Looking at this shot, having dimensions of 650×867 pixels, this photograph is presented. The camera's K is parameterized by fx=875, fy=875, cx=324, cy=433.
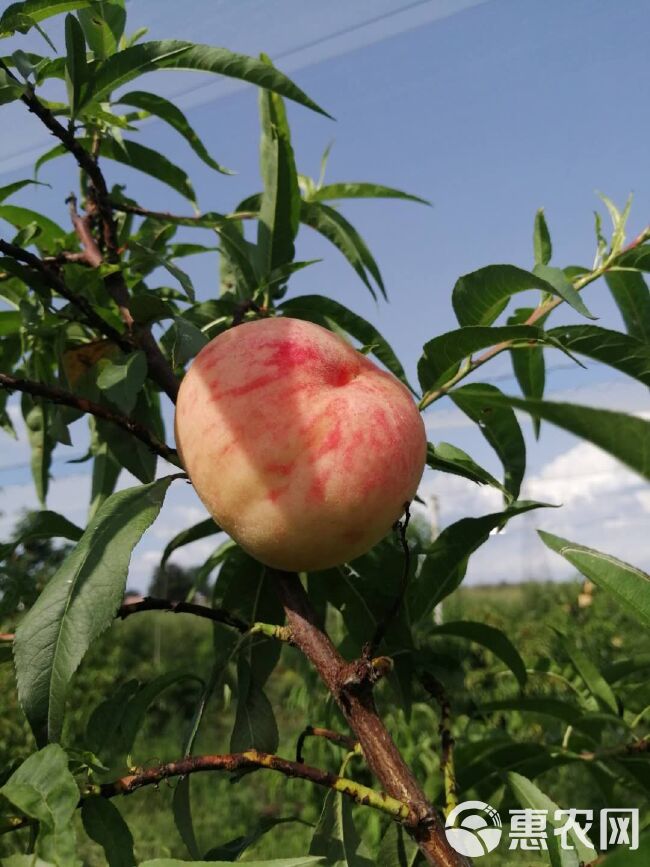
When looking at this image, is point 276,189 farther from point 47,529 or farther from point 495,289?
point 47,529

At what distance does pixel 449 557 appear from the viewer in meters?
0.66

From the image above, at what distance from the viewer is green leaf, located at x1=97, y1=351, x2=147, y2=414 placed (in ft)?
1.95

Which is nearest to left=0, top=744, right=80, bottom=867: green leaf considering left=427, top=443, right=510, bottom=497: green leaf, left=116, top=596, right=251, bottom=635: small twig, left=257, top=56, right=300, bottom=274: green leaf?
left=116, top=596, right=251, bottom=635: small twig

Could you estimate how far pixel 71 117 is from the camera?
647 mm

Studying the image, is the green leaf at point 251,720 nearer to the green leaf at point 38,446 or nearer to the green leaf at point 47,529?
the green leaf at point 47,529

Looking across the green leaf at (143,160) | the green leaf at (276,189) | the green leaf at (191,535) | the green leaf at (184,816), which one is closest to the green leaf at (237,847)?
the green leaf at (184,816)

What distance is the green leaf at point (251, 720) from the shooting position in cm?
60

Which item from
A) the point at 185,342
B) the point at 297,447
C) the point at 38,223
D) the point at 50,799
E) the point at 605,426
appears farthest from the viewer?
the point at 38,223

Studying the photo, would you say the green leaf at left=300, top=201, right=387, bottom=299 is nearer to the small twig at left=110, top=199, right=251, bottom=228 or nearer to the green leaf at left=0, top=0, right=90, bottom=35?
the small twig at left=110, top=199, right=251, bottom=228

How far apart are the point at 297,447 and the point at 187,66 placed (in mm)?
331

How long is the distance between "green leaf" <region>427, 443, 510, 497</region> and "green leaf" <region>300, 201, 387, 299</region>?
0.64ft

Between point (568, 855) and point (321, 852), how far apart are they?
0.16 m

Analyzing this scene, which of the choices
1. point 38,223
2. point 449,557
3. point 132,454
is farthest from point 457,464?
point 38,223

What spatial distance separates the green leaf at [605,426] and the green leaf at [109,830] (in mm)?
349
